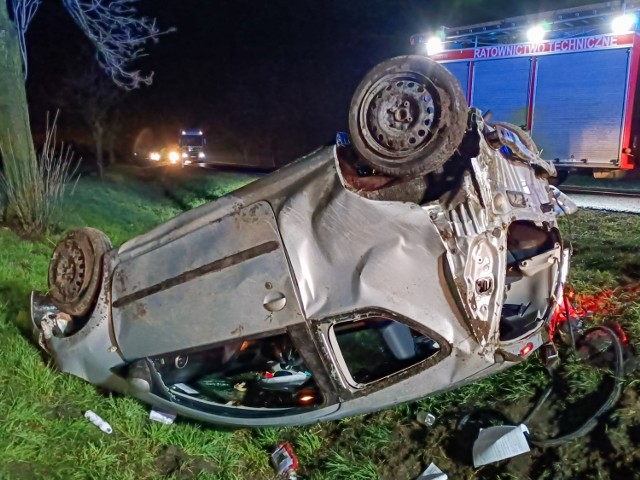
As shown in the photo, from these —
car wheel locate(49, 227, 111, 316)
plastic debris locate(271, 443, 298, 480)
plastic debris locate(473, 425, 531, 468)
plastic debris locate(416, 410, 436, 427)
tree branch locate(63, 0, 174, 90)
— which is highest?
tree branch locate(63, 0, 174, 90)

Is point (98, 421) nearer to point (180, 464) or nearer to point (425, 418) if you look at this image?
point (180, 464)

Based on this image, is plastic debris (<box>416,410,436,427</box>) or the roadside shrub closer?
plastic debris (<box>416,410,436,427</box>)

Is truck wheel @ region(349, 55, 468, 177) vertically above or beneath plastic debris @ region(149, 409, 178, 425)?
above

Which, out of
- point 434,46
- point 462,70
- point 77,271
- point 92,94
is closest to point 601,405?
point 77,271

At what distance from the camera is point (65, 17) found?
848 inches

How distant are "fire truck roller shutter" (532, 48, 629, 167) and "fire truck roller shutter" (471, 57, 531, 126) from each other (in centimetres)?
26

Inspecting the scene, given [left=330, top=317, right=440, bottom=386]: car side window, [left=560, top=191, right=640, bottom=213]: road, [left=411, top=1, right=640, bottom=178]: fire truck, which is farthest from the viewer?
[left=411, top=1, right=640, bottom=178]: fire truck

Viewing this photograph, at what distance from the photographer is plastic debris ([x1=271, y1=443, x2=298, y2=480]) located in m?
3.38

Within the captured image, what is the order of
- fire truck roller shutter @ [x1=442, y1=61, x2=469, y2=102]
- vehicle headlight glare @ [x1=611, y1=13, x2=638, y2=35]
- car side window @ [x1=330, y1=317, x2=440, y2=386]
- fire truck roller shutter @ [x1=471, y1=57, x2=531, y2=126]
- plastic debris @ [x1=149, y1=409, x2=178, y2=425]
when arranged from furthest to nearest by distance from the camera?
fire truck roller shutter @ [x1=442, y1=61, x2=469, y2=102]
fire truck roller shutter @ [x1=471, y1=57, x2=531, y2=126]
vehicle headlight glare @ [x1=611, y1=13, x2=638, y2=35]
plastic debris @ [x1=149, y1=409, x2=178, y2=425]
car side window @ [x1=330, y1=317, x2=440, y2=386]

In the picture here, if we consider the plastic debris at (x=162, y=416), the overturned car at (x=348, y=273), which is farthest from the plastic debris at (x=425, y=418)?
the plastic debris at (x=162, y=416)

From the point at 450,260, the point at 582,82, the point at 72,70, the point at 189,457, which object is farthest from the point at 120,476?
the point at 72,70

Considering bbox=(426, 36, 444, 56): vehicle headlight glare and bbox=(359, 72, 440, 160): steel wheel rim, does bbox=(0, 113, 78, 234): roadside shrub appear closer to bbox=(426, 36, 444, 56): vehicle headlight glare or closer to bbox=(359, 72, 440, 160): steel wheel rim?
bbox=(359, 72, 440, 160): steel wheel rim

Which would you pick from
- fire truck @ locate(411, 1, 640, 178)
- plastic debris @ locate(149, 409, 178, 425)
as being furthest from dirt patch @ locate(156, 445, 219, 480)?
fire truck @ locate(411, 1, 640, 178)

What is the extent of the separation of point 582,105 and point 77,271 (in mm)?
10613
